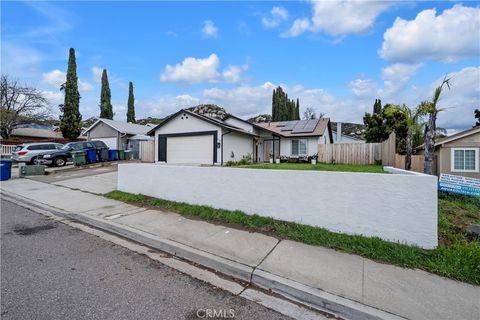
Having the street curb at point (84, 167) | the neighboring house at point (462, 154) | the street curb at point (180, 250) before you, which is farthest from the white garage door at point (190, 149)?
the neighboring house at point (462, 154)

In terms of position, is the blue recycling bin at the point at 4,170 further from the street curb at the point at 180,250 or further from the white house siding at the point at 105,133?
the white house siding at the point at 105,133

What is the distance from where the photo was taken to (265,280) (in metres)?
3.27

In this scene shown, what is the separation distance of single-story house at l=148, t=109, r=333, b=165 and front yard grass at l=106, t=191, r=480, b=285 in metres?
9.12

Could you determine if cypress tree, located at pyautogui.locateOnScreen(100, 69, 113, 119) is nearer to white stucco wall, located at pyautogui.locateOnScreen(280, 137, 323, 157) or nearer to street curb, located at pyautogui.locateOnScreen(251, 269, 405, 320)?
white stucco wall, located at pyautogui.locateOnScreen(280, 137, 323, 157)

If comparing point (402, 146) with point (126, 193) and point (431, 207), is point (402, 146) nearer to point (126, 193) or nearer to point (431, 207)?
point (431, 207)

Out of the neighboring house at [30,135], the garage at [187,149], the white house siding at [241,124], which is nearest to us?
the garage at [187,149]

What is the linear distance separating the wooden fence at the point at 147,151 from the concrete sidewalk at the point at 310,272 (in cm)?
1529

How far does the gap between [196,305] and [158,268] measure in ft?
3.73

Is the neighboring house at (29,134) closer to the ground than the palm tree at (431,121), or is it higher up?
higher up

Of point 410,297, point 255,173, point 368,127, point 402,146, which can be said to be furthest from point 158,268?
point 368,127

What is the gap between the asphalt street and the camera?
8.54ft

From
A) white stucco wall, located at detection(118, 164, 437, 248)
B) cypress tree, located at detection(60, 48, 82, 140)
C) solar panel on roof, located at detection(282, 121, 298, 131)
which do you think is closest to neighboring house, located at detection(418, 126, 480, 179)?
solar panel on roof, located at detection(282, 121, 298, 131)

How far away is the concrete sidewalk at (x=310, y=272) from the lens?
2744 millimetres

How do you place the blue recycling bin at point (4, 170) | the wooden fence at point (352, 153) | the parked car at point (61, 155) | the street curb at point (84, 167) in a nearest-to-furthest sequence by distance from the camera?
the blue recycling bin at point (4, 170) < the street curb at point (84, 167) < the parked car at point (61, 155) < the wooden fence at point (352, 153)
